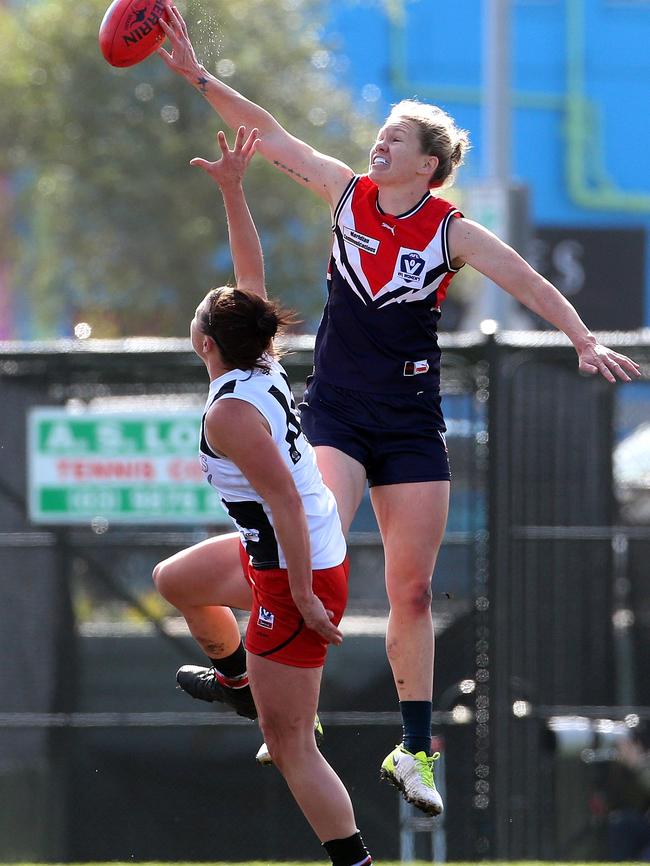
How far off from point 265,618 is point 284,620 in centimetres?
7

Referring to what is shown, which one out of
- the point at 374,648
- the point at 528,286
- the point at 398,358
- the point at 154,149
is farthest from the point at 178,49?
the point at 154,149

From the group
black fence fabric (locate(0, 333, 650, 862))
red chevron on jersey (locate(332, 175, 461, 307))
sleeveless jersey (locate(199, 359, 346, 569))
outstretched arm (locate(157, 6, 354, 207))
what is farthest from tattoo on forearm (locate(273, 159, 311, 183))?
black fence fabric (locate(0, 333, 650, 862))

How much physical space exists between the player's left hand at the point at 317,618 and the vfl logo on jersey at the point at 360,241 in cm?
132

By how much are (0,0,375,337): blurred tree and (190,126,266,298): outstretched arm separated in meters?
10.6

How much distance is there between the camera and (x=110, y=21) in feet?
18.2

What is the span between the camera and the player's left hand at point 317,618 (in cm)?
488

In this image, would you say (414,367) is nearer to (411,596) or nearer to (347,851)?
(411,596)

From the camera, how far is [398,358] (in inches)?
218

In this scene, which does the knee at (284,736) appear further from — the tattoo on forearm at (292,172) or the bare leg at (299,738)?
the tattoo on forearm at (292,172)

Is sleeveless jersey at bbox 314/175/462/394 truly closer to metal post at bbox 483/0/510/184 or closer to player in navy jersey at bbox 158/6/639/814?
player in navy jersey at bbox 158/6/639/814

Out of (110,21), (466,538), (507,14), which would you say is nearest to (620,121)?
(507,14)

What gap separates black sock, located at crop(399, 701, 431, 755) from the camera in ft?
18.3

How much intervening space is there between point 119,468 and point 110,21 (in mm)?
3160

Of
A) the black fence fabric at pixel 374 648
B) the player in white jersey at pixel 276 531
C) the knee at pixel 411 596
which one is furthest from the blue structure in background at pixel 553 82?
the player in white jersey at pixel 276 531
